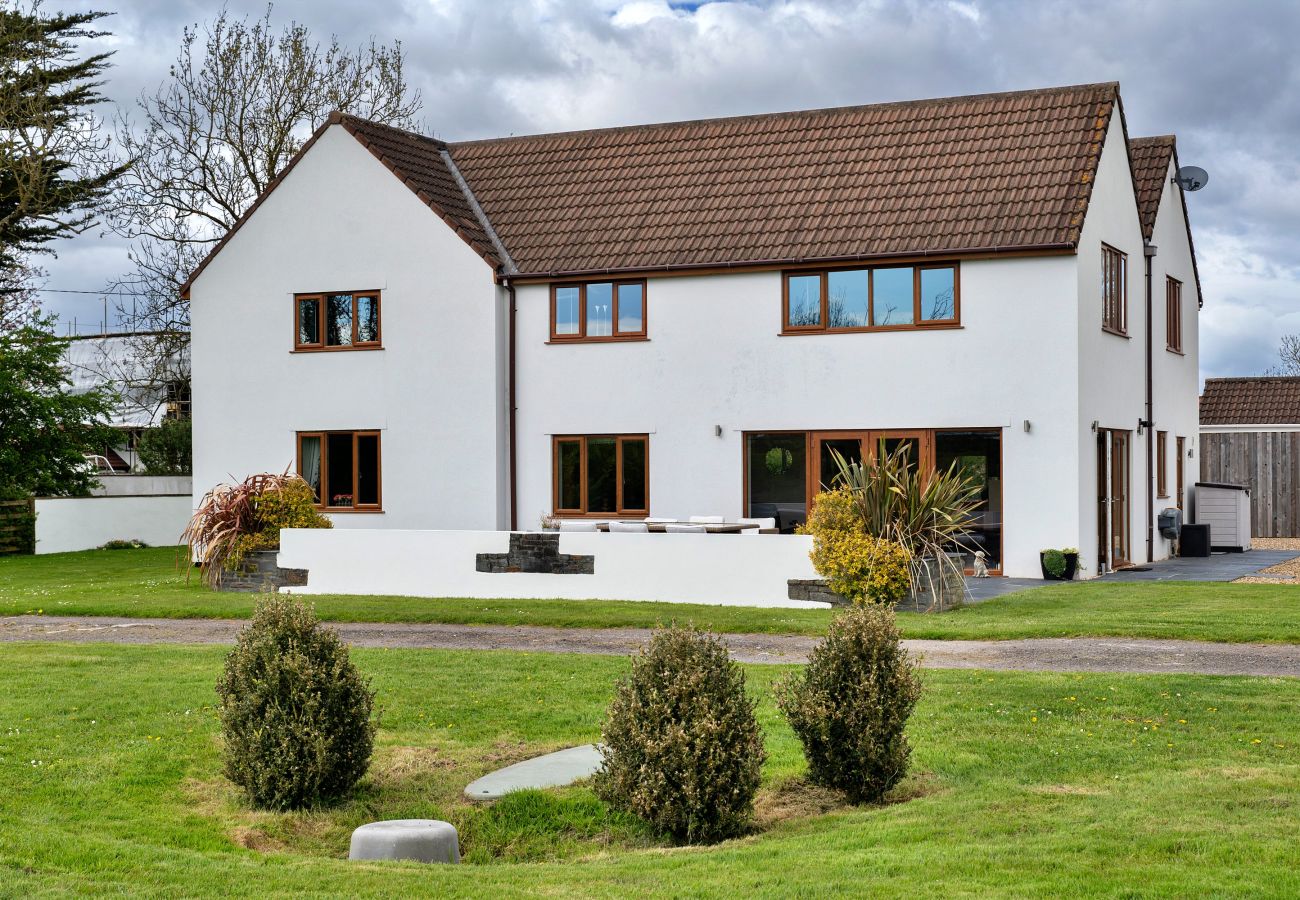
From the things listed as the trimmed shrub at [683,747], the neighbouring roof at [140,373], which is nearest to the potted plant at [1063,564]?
the trimmed shrub at [683,747]

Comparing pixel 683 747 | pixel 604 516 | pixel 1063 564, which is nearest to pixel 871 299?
pixel 1063 564

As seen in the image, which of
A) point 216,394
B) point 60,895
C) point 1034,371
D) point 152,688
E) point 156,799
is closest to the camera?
point 60,895

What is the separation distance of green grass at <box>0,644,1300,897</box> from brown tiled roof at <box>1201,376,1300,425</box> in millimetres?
25858

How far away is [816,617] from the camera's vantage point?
17922mm

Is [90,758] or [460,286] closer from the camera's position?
[90,758]

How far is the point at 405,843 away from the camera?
26.8ft

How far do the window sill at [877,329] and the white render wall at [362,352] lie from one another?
5.38 meters

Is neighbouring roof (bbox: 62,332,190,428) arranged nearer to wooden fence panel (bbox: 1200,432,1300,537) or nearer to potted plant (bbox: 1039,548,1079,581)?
potted plant (bbox: 1039,548,1079,581)

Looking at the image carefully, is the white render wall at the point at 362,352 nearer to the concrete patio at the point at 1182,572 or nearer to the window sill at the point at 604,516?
the window sill at the point at 604,516

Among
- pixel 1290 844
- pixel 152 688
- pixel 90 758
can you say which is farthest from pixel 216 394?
pixel 1290 844

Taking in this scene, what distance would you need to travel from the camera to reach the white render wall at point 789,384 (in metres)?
23.6

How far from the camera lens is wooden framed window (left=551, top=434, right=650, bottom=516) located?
2623 centimetres

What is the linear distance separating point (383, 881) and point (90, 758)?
12.5 feet

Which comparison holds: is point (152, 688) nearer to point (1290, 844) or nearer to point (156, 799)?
point (156, 799)
